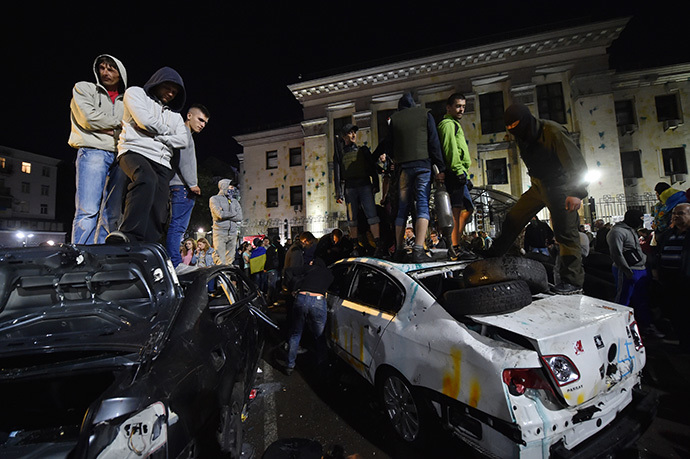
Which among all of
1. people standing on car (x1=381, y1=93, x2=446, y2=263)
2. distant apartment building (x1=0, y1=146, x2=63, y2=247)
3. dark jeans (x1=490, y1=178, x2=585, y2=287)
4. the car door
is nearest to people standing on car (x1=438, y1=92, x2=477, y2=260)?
people standing on car (x1=381, y1=93, x2=446, y2=263)

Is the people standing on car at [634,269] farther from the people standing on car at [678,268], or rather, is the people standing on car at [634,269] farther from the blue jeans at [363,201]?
the blue jeans at [363,201]

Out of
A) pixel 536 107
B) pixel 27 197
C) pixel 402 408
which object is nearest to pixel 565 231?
pixel 402 408

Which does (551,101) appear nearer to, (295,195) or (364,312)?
(295,195)

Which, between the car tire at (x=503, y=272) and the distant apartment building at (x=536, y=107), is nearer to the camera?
the car tire at (x=503, y=272)

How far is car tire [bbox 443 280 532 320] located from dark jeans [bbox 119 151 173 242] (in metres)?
3.26

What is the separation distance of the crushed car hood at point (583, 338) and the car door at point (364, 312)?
0.96 metres

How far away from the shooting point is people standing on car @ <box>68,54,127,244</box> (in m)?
3.56

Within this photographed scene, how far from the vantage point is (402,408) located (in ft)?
8.98

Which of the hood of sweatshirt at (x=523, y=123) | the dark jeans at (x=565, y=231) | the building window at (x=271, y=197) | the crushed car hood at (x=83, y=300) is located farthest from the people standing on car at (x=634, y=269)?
the building window at (x=271, y=197)

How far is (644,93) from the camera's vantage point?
1800cm

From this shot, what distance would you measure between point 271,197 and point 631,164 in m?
24.6

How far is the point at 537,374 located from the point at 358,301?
6.80ft

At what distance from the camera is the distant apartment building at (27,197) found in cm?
3688

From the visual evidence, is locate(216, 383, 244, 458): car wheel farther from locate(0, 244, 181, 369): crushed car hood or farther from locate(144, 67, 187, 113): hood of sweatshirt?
locate(144, 67, 187, 113): hood of sweatshirt
